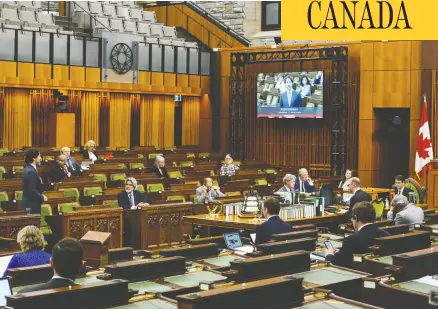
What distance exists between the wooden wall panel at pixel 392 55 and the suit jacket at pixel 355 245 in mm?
11945

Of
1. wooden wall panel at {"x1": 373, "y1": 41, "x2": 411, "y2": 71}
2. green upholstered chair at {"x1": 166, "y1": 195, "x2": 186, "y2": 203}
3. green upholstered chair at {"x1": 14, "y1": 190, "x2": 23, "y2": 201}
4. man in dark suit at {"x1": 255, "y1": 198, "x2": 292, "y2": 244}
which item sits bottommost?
green upholstered chair at {"x1": 166, "y1": 195, "x2": 186, "y2": 203}

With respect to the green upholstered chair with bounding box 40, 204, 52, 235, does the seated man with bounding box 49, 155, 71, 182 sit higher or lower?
higher

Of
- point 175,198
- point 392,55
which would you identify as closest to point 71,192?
point 175,198

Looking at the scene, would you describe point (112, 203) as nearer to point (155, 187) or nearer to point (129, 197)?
point (129, 197)

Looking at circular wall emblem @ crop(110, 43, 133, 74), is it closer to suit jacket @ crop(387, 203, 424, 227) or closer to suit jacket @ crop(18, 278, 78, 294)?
suit jacket @ crop(387, 203, 424, 227)

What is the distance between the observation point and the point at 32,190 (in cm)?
1000

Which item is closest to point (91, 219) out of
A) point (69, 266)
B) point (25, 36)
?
point (69, 266)

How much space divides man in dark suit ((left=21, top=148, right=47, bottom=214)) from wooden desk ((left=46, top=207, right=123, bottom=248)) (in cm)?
26

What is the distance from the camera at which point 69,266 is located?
14.3ft

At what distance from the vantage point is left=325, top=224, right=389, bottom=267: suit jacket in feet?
21.0

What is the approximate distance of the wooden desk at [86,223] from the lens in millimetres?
10297

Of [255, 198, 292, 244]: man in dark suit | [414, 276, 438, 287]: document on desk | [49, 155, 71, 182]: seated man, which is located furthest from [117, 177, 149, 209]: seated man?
[414, 276, 438, 287]: document on desk

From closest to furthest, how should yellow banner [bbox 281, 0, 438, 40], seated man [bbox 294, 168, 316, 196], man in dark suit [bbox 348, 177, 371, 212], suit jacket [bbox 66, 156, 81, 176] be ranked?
yellow banner [bbox 281, 0, 438, 40]
man in dark suit [bbox 348, 177, 371, 212]
seated man [bbox 294, 168, 316, 196]
suit jacket [bbox 66, 156, 81, 176]

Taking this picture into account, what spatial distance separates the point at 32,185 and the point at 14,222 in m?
0.60
